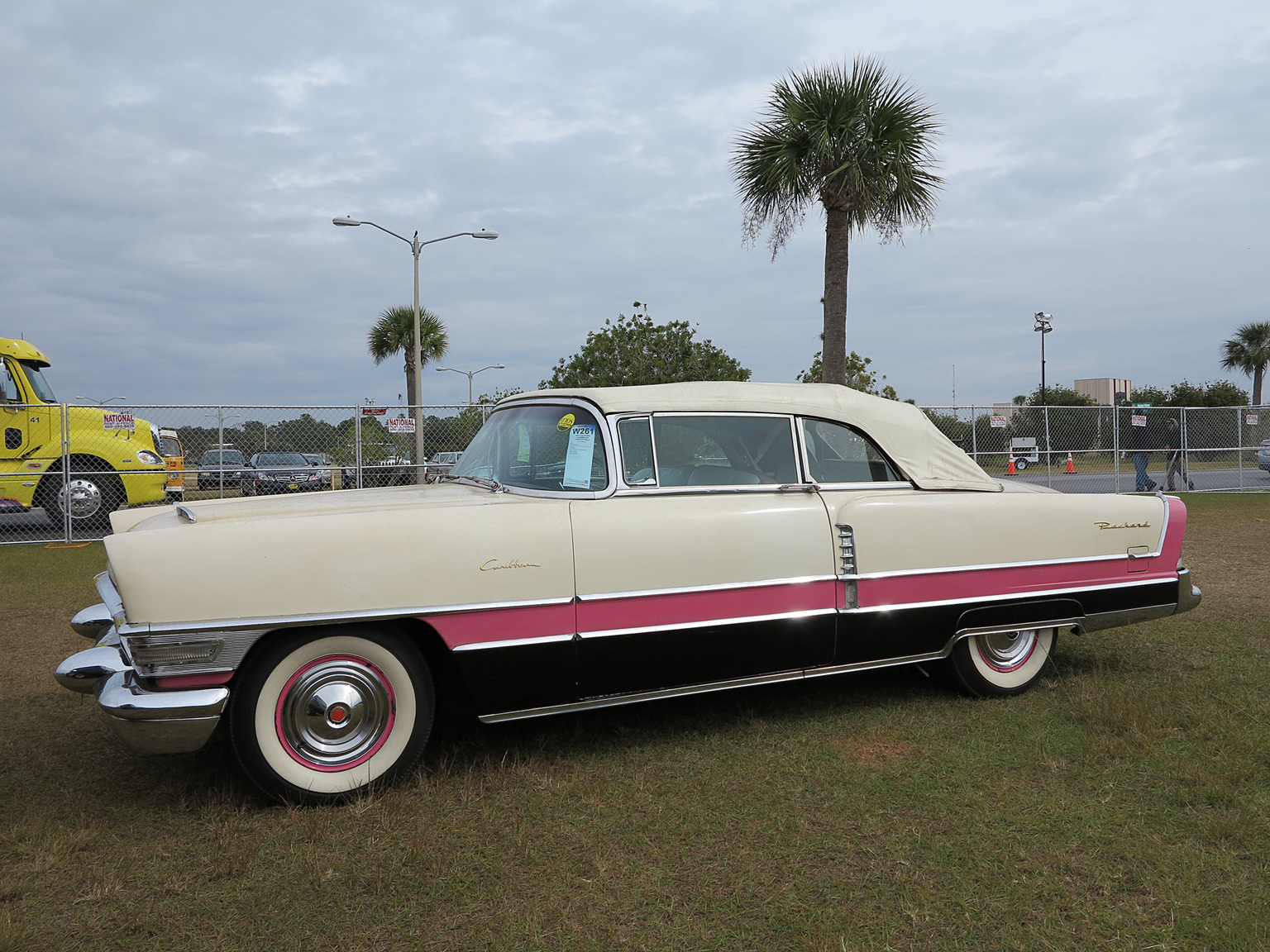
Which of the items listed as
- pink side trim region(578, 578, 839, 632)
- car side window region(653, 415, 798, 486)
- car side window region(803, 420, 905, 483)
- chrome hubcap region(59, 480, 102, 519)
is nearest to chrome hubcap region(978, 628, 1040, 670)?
A: car side window region(803, 420, 905, 483)

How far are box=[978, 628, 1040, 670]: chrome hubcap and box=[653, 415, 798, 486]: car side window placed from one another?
4.42 feet

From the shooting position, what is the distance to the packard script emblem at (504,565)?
10.9 feet

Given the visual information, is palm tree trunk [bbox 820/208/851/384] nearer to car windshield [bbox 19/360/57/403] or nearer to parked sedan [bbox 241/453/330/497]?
parked sedan [bbox 241/453/330/497]

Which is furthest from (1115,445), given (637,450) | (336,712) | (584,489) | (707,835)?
(336,712)

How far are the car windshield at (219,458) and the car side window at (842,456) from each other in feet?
33.9

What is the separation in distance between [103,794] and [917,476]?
11.8 feet

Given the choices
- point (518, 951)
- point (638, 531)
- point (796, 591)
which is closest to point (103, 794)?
point (518, 951)

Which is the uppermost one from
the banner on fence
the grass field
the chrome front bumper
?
the banner on fence

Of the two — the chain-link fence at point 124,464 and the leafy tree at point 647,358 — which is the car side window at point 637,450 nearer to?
the chain-link fence at point 124,464

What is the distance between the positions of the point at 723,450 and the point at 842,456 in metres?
0.59

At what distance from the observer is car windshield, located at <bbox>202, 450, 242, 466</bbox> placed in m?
12.4

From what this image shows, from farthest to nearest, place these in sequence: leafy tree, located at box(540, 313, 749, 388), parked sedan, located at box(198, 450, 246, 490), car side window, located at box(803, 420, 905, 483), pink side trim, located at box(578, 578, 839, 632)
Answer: leafy tree, located at box(540, 313, 749, 388)
parked sedan, located at box(198, 450, 246, 490)
car side window, located at box(803, 420, 905, 483)
pink side trim, located at box(578, 578, 839, 632)

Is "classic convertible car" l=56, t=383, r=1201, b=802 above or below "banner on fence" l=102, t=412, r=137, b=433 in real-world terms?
below

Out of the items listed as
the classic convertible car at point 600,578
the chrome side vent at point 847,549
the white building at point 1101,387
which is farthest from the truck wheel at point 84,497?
the white building at point 1101,387
